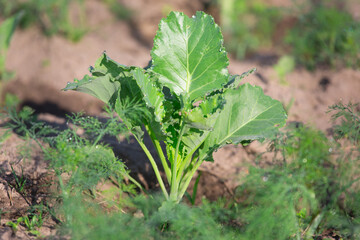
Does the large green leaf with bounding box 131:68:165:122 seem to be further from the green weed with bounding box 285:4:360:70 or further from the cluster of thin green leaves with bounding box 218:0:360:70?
the green weed with bounding box 285:4:360:70

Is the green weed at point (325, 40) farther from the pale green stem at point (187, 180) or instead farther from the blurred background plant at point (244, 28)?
the pale green stem at point (187, 180)

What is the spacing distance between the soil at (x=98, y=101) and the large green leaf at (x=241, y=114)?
0.95 ft

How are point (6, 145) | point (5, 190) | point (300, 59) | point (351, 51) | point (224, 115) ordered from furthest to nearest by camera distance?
point (300, 59)
point (351, 51)
point (6, 145)
point (5, 190)
point (224, 115)

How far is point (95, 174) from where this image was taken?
223 centimetres

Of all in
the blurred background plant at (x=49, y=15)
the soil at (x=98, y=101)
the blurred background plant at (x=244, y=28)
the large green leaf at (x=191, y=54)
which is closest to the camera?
the large green leaf at (x=191, y=54)

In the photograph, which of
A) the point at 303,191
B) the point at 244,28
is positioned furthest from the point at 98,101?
the point at 303,191

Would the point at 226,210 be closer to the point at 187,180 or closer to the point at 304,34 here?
the point at 187,180

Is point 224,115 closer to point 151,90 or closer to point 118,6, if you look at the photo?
point 151,90

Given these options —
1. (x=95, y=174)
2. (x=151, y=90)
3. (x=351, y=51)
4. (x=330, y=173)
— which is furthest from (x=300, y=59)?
(x=95, y=174)

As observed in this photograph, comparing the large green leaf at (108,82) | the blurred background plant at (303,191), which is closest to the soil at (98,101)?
the blurred background plant at (303,191)

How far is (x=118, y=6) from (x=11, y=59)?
2326 millimetres

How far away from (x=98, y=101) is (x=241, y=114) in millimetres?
2613

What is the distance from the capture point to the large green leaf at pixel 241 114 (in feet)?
7.82

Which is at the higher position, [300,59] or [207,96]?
[300,59]
